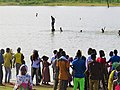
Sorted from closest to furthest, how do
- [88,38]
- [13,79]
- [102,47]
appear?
1. [13,79]
2. [102,47]
3. [88,38]

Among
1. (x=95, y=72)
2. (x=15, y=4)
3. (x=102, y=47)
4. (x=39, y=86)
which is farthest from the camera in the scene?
(x=15, y=4)

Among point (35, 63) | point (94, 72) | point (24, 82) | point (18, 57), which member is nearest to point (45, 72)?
point (35, 63)

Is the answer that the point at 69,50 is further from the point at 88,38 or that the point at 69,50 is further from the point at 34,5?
the point at 34,5

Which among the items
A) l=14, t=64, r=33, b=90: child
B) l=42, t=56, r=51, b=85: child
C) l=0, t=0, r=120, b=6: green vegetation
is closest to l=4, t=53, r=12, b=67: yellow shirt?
l=42, t=56, r=51, b=85: child

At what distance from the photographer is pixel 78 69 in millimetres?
13430

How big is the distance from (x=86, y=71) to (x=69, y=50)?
18450 mm

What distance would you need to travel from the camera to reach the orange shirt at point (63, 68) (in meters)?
13.5

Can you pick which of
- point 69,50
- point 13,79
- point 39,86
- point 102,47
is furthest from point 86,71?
point 102,47

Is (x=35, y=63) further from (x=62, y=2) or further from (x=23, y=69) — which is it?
(x=62, y=2)

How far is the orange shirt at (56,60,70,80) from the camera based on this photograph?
530 inches

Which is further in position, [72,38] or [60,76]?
[72,38]

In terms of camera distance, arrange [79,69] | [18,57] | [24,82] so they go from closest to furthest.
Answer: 1. [24,82]
2. [79,69]
3. [18,57]

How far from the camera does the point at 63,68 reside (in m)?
13.6

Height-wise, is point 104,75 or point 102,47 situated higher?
point 104,75
